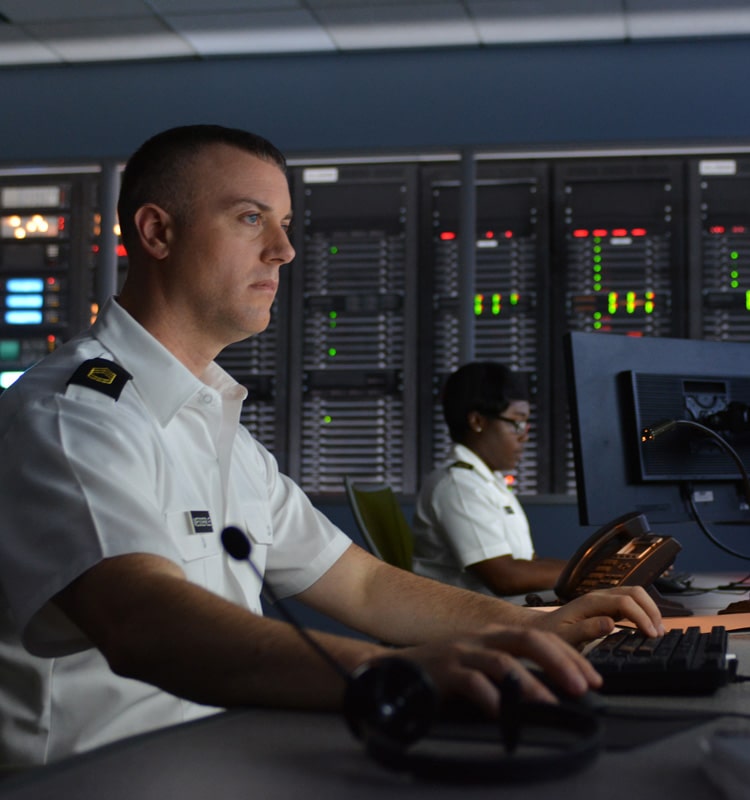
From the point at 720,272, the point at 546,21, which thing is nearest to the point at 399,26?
the point at 546,21

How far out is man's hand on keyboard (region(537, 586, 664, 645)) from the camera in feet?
3.50

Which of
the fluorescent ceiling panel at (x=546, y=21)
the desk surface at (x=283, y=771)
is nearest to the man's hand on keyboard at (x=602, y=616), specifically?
the desk surface at (x=283, y=771)

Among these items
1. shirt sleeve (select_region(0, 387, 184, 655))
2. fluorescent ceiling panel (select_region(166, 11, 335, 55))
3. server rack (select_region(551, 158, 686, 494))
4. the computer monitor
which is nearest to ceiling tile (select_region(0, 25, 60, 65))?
fluorescent ceiling panel (select_region(166, 11, 335, 55))

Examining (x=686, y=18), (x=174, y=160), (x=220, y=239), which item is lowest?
(x=220, y=239)

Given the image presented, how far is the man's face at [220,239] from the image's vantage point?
1357 millimetres

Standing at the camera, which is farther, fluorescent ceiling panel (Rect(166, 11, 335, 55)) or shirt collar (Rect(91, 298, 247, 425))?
fluorescent ceiling panel (Rect(166, 11, 335, 55))

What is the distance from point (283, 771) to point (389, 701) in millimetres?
74

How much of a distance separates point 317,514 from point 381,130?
9.68ft

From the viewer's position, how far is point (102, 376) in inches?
42.8

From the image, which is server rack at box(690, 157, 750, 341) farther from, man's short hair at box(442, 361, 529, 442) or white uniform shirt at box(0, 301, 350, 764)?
white uniform shirt at box(0, 301, 350, 764)

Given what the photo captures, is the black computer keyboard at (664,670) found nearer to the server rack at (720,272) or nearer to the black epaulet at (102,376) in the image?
the black epaulet at (102,376)

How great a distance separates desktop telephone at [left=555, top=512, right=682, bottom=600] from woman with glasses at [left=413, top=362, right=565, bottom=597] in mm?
665

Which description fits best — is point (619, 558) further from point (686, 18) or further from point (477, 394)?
point (686, 18)

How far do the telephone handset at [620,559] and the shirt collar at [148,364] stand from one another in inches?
29.6
